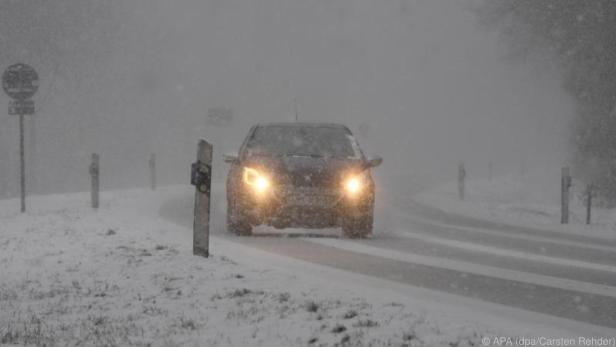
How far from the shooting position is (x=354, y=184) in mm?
10625

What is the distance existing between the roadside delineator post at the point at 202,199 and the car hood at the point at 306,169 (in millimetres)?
1791

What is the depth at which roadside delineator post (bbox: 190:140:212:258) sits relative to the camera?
8.51 metres

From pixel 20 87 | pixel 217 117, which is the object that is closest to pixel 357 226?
pixel 20 87

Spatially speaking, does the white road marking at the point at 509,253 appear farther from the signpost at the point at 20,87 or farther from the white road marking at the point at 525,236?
the signpost at the point at 20,87

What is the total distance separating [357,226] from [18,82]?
8.08 m

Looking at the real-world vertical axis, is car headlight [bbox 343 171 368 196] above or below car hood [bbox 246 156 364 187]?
below

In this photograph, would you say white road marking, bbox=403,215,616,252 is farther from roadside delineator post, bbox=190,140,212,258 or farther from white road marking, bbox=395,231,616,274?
roadside delineator post, bbox=190,140,212,258

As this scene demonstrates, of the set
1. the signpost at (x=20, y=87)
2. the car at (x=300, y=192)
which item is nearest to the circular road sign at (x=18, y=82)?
the signpost at (x=20, y=87)

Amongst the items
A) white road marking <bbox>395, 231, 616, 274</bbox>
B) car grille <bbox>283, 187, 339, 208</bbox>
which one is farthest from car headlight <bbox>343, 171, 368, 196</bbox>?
white road marking <bbox>395, 231, 616, 274</bbox>

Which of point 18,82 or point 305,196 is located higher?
point 18,82

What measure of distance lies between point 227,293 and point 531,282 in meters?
2.84

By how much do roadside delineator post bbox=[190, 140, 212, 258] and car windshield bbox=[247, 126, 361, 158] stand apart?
2444mm

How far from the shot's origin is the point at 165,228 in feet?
38.6

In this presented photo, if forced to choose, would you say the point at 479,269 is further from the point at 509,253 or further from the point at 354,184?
the point at 354,184
